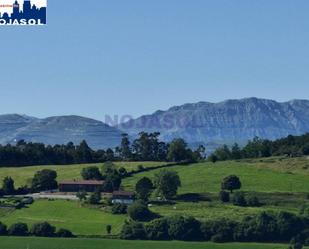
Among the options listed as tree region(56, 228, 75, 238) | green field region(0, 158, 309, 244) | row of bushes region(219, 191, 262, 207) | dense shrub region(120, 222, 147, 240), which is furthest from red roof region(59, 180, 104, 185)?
tree region(56, 228, 75, 238)

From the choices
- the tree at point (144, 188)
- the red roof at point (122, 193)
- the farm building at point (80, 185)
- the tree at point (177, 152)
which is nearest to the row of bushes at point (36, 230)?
the red roof at point (122, 193)

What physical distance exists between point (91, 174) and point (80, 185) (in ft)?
25.9

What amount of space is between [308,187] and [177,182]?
73.0ft

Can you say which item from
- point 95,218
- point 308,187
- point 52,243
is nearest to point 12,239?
point 52,243

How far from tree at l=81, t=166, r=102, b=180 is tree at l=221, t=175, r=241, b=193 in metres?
25.0

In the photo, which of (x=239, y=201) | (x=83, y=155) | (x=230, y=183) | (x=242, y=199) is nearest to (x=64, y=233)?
(x=239, y=201)

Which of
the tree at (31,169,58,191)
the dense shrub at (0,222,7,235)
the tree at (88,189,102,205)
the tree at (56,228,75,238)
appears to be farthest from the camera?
the tree at (31,169,58,191)

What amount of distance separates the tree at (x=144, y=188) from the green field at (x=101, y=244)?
80.8ft

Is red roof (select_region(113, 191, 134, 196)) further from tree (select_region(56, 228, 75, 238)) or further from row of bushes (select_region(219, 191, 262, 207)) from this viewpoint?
tree (select_region(56, 228, 75, 238))

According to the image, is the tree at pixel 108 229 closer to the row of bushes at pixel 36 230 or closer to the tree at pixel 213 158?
the row of bushes at pixel 36 230

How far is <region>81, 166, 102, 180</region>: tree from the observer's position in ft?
525

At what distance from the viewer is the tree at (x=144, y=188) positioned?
138462mm

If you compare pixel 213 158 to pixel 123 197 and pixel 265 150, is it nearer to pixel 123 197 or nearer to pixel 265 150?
pixel 265 150

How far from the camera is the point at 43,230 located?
117625mm
